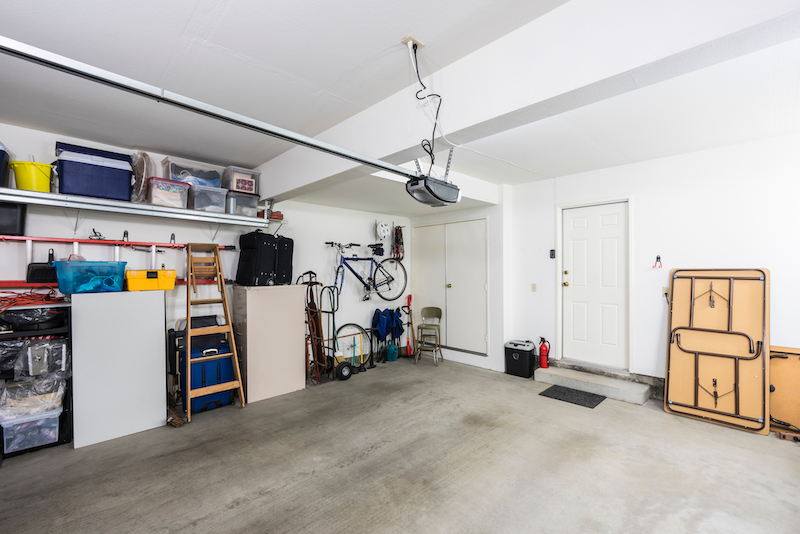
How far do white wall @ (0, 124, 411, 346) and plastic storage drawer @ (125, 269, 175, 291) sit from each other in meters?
0.63

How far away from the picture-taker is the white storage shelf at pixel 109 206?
113 inches

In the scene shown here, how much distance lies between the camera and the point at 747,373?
331cm

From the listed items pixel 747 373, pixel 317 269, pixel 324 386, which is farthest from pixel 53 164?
pixel 747 373

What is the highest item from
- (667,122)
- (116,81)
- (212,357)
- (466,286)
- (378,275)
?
(667,122)

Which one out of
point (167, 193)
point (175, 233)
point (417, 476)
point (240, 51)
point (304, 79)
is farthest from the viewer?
point (175, 233)

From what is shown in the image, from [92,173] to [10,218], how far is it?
0.74m

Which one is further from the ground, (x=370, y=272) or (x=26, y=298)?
(x=370, y=272)

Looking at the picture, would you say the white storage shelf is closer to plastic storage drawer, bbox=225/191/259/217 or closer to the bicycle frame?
plastic storage drawer, bbox=225/191/259/217

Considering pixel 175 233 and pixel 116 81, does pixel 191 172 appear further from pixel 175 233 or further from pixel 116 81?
pixel 116 81

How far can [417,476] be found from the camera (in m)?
2.52

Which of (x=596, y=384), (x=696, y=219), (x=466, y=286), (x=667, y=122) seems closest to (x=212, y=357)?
(x=466, y=286)

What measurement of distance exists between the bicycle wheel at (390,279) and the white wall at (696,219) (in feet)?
7.99

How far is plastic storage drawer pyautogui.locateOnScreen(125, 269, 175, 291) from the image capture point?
325 centimetres

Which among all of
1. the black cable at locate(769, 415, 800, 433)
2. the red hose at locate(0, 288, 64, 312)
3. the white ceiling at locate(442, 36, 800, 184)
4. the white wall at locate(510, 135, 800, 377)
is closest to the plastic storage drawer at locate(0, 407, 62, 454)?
the red hose at locate(0, 288, 64, 312)
